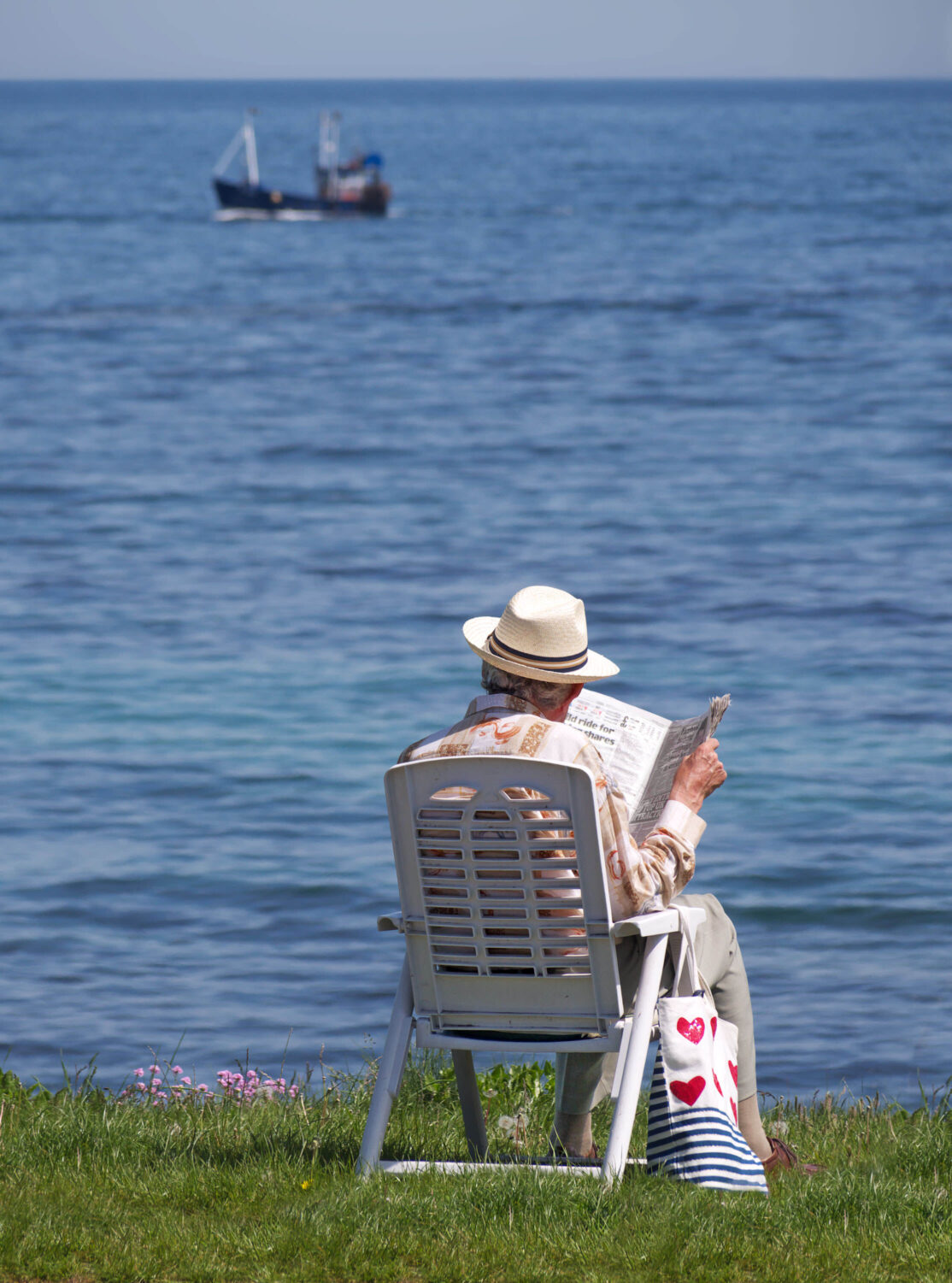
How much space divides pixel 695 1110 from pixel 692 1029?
0.18 metres

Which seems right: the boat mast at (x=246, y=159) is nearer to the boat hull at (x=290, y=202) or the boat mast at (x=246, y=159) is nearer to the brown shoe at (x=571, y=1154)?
the boat hull at (x=290, y=202)

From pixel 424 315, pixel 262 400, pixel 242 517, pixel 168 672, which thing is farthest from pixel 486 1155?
pixel 424 315

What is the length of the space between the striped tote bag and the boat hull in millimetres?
73059

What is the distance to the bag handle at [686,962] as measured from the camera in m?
4.10

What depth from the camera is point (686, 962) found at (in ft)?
13.7

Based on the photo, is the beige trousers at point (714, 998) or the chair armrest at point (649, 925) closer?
the chair armrest at point (649, 925)

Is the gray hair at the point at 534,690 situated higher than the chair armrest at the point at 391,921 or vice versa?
the gray hair at the point at 534,690

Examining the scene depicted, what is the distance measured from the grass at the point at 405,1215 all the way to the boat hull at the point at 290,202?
72.6 meters

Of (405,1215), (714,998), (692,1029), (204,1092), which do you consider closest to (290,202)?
(204,1092)

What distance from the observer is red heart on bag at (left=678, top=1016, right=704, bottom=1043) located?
405cm

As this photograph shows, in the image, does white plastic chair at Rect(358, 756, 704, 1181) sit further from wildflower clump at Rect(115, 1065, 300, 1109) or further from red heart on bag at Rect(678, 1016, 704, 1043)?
wildflower clump at Rect(115, 1065, 300, 1109)

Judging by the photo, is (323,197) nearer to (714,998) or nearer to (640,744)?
(640,744)

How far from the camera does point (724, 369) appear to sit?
1230 inches

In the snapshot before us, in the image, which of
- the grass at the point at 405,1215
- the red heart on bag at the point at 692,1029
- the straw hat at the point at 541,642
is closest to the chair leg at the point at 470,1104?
the grass at the point at 405,1215
